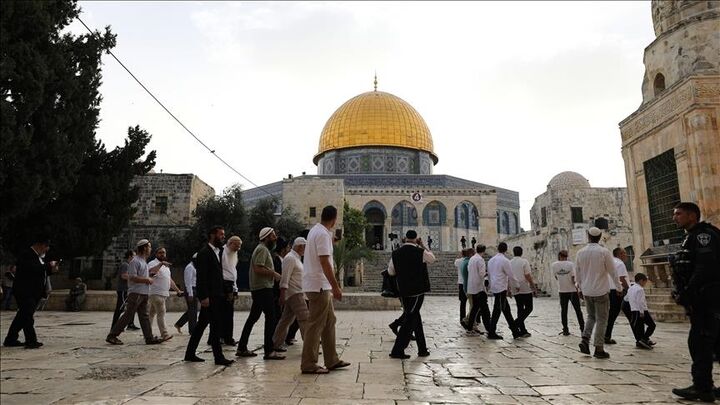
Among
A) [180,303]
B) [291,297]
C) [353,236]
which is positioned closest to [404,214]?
[353,236]

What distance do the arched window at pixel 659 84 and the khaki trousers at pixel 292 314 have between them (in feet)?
32.8

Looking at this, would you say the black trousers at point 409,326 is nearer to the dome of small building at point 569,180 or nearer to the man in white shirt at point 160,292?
the man in white shirt at point 160,292

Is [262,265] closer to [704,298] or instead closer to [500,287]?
[500,287]

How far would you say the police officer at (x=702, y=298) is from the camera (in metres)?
3.33

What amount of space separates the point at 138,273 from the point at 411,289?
3736 mm

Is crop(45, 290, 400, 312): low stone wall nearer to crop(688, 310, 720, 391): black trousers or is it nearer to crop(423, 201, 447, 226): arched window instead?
crop(688, 310, 720, 391): black trousers

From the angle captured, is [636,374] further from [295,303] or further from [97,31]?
[97,31]

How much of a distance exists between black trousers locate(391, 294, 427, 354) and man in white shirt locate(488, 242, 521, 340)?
1982 mm

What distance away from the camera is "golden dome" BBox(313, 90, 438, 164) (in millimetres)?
38750

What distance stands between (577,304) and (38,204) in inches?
433

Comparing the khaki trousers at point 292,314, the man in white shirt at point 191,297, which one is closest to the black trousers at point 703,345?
the khaki trousers at point 292,314

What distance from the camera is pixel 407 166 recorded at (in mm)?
38656

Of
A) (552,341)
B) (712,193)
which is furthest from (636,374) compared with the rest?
(712,193)

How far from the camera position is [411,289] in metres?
5.05
